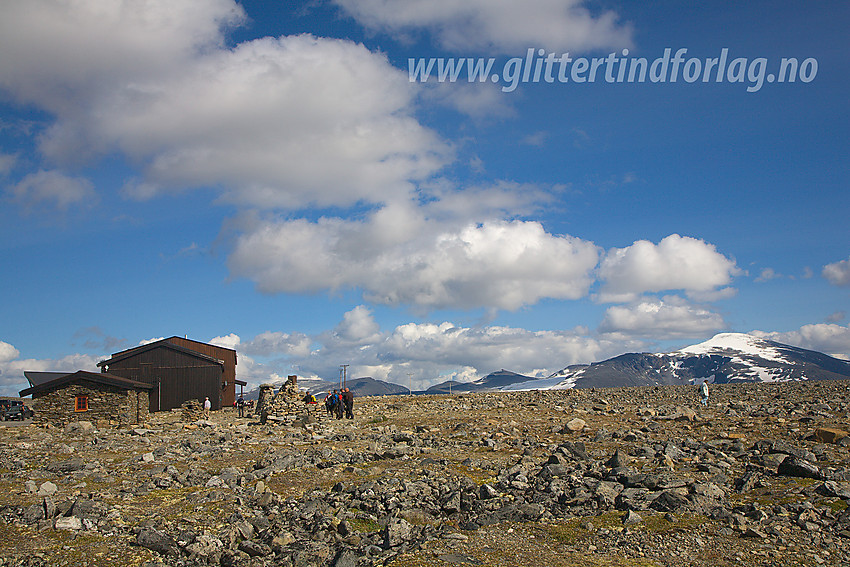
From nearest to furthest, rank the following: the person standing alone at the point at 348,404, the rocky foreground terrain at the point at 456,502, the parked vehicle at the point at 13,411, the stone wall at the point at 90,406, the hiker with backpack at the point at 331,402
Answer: the rocky foreground terrain at the point at 456,502 → the person standing alone at the point at 348,404 → the stone wall at the point at 90,406 → the hiker with backpack at the point at 331,402 → the parked vehicle at the point at 13,411

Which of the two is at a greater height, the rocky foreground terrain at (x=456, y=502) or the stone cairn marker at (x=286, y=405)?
the rocky foreground terrain at (x=456, y=502)

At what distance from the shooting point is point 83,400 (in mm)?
41719

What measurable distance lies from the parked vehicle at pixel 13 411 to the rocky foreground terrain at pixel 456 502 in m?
35.8

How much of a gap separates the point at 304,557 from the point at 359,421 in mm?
26948

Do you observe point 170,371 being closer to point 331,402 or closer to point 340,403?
point 331,402

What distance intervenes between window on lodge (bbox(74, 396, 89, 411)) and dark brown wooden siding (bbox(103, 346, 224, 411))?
14.5 meters

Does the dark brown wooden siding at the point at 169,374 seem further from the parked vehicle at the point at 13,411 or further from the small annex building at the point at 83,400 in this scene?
the small annex building at the point at 83,400

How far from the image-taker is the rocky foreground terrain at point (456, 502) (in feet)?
36.0

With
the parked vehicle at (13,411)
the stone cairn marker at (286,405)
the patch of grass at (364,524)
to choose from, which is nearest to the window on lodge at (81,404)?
the stone cairn marker at (286,405)

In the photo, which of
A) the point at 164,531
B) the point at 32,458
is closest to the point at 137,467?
the point at 32,458

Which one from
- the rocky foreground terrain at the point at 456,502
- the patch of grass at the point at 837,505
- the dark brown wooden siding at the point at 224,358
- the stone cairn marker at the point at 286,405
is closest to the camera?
the rocky foreground terrain at the point at 456,502

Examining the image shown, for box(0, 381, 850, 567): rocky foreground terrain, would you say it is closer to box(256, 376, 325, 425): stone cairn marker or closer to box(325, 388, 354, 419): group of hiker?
box(256, 376, 325, 425): stone cairn marker

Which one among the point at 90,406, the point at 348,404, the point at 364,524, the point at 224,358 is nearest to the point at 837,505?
the point at 364,524

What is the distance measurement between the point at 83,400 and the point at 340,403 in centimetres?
1873
